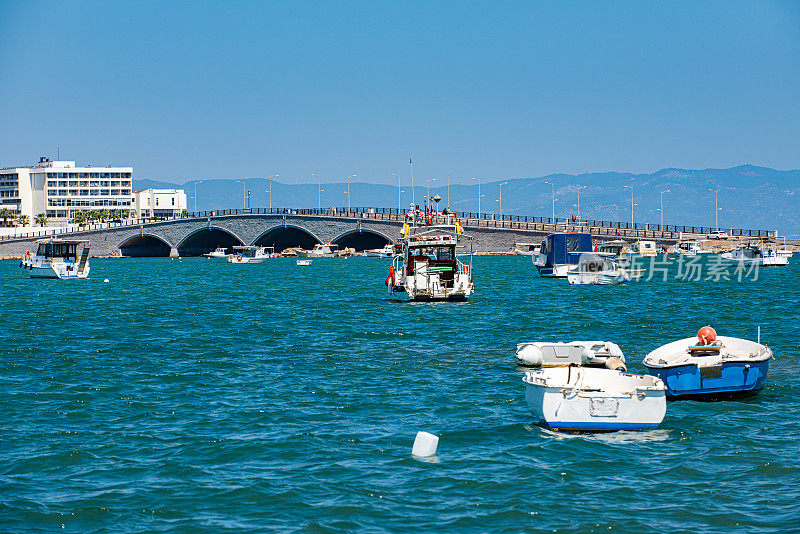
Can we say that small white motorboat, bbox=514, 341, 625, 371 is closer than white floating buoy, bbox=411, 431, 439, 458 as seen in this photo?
No

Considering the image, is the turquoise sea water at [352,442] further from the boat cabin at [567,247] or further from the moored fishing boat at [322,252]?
the moored fishing boat at [322,252]

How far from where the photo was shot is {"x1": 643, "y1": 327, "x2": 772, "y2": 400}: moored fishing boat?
88.7ft

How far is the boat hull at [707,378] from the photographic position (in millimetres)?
27062

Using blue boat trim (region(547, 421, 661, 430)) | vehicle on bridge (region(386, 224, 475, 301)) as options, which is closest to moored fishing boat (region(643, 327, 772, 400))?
blue boat trim (region(547, 421, 661, 430))

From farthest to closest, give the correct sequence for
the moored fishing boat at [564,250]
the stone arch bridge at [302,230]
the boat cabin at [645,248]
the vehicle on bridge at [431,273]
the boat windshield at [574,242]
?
the stone arch bridge at [302,230]
the boat cabin at [645,248]
the boat windshield at [574,242]
the moored fishing boat at [564,250]
the vehicle on bridge at [431,273]

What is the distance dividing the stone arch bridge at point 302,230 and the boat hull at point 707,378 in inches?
5640

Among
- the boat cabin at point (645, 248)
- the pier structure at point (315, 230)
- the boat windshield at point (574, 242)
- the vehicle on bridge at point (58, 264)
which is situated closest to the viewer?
the boat windshield at point (574, 242)

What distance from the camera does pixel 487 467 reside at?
2105 centimetres

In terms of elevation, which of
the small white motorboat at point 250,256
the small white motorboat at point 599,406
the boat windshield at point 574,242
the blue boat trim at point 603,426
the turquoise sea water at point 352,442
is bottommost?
the turquoise sea water at point 352,442

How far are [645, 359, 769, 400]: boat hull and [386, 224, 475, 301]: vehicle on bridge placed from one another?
33.9m

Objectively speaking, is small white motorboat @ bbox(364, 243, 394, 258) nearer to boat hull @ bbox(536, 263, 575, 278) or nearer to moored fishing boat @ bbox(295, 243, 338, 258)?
moored fishing boat @ bbox(295, 243, 338, 258)

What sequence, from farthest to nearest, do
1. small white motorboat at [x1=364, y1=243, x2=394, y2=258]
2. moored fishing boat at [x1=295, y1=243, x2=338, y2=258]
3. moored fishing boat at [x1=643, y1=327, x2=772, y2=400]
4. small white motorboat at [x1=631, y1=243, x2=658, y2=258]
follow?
moored fishing boat at [x1=295, y1=243, x2=338, y2=258]
small white motorboat at [x1=364, y1=243, x2=394, y2=258]
small white motorboat at [x1=631, y1=243, x2=658, y2=258]
moored fishing boat at [x1=643, y1=327, x2=772, y2=400]

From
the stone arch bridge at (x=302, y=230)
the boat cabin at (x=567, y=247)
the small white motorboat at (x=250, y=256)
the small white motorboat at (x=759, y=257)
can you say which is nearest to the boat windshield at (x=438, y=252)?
the boat cabin at (x=567, y=247)

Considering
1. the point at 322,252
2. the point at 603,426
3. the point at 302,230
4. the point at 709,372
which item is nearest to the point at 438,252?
the point at 709,372
